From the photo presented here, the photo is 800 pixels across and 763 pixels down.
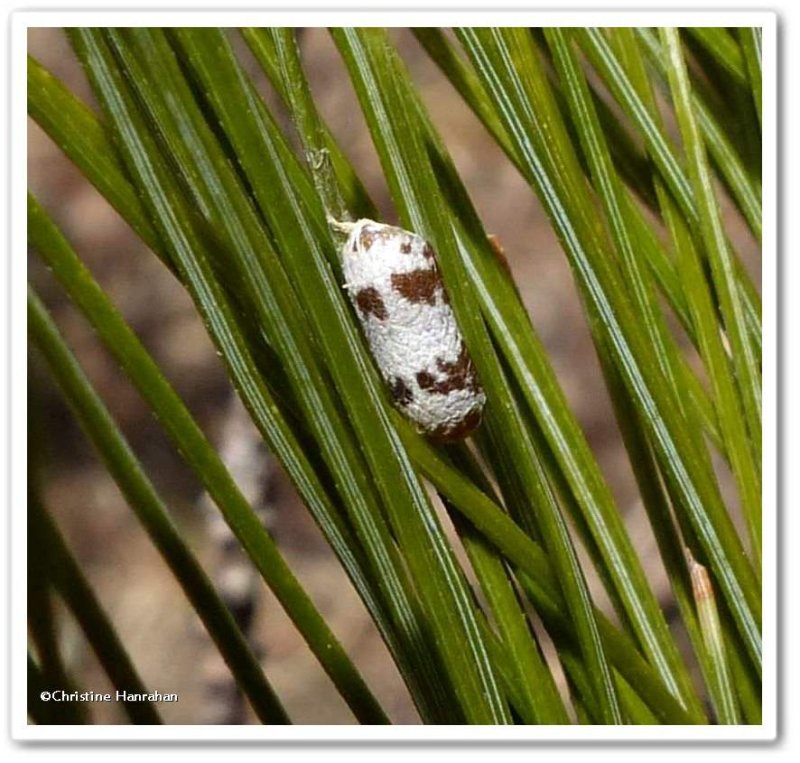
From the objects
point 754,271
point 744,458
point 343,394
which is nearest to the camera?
point 343,394

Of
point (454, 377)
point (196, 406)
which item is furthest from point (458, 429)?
point (196, 406)

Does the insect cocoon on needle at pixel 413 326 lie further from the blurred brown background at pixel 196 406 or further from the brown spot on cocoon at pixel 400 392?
the blurred brown background at pixel 196 406

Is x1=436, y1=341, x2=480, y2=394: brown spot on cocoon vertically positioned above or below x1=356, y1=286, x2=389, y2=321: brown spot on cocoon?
below

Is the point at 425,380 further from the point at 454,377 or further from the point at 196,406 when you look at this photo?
the point at 196,406

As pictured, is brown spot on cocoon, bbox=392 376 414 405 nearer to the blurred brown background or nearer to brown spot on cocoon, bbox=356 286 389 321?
brown spot on cocoon, bbox=356 286 389 321

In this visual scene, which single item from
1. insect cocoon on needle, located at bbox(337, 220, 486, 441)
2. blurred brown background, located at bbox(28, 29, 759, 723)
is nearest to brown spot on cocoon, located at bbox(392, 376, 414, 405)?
insect cocoon on needle, located at bbox(337, 220, 486, 441)
